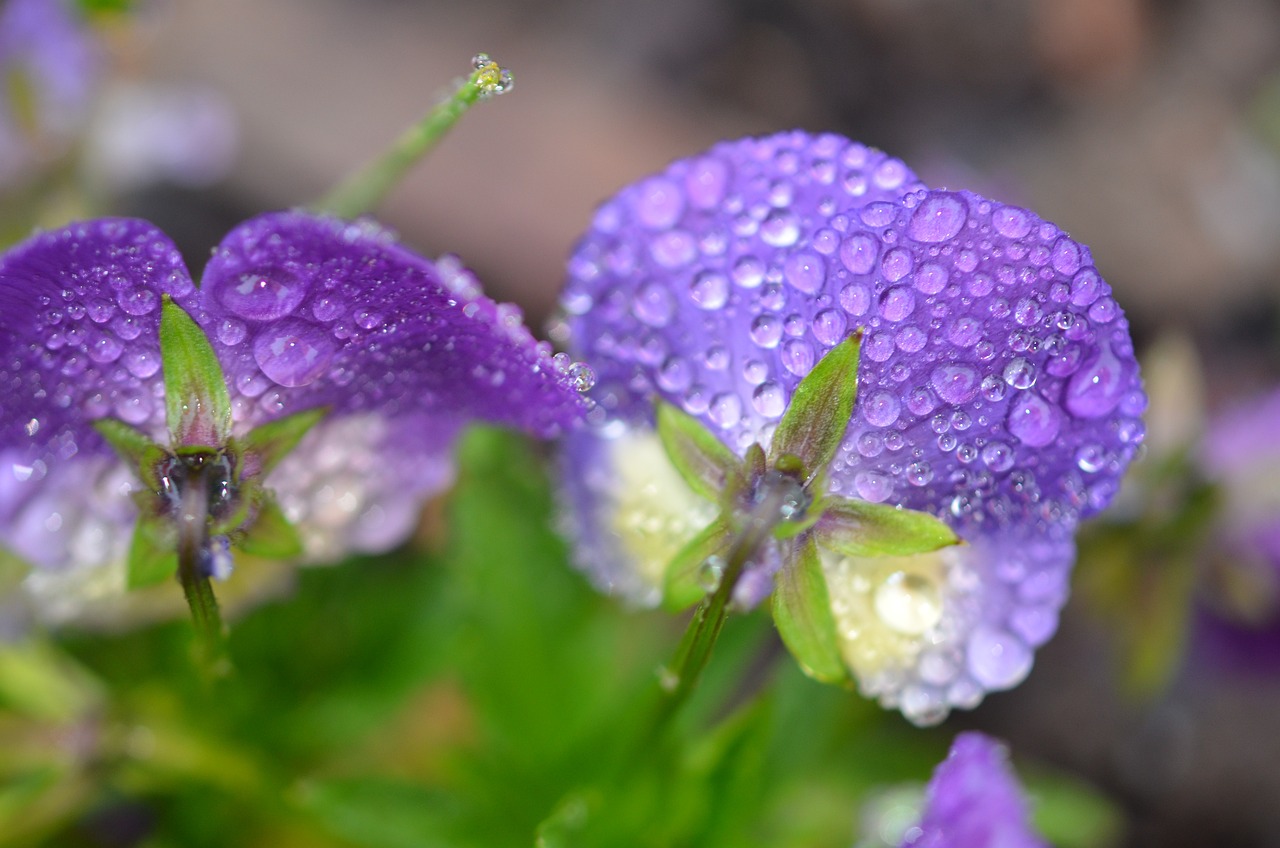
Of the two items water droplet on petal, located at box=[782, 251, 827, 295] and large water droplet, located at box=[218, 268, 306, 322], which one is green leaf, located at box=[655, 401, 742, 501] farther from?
large water droplet, located at box=[218, 268, 306, 322]

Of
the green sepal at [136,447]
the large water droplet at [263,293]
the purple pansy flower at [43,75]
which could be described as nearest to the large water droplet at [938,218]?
the large water droplet at [263,293]

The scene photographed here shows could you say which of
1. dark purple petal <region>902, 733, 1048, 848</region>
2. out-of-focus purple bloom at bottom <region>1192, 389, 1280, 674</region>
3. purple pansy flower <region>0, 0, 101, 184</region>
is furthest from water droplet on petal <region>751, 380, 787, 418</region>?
purple pansy flower <region>0, 0, 101, 184</region>

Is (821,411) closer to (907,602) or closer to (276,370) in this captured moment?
(907,602)

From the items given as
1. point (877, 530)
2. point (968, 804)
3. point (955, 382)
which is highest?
point (955, 382)

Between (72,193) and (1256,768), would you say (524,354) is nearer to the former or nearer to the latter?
(72,193)

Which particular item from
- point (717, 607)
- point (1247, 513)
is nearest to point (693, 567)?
point (717, 607)

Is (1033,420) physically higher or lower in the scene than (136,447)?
higher
